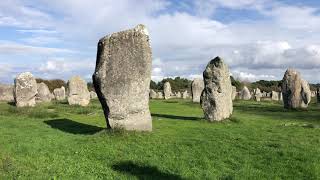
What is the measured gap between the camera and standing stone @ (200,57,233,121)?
26.1 meters

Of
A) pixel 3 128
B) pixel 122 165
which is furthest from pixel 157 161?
pixel 3 128

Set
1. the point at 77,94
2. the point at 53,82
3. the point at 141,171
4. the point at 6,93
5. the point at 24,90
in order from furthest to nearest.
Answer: the point at 53,82, the point at 6,93, the point at 77,94, the point at 24,90, the point at 141,171

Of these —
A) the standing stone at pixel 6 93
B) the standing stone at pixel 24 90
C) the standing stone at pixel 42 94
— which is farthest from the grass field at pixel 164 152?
the standing stone at pixel 6 93

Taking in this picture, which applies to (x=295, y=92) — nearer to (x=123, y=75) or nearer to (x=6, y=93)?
(x=123, y=75)

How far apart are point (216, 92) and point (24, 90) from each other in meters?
19.9

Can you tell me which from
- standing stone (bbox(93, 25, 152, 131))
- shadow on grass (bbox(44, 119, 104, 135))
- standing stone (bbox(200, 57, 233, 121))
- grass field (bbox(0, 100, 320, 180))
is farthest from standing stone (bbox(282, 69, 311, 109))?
standing stone (bbox(93, 25, 152, 131))

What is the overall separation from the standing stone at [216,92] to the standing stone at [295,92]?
13.7 metres

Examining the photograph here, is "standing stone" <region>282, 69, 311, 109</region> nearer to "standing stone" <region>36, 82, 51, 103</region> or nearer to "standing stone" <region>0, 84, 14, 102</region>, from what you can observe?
"standing stone" <region>36, 82, 51, 103</region>

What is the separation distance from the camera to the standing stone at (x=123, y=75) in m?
20.4

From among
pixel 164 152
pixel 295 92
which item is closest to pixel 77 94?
pixel 295 92

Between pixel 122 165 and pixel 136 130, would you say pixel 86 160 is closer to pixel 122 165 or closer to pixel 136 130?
pixel 122 165

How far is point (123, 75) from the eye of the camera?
20.4 meters

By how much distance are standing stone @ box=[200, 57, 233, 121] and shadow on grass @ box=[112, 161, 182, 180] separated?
461 inches

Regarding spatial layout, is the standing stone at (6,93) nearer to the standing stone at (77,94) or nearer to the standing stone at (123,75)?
the standing stone at (77,94)
